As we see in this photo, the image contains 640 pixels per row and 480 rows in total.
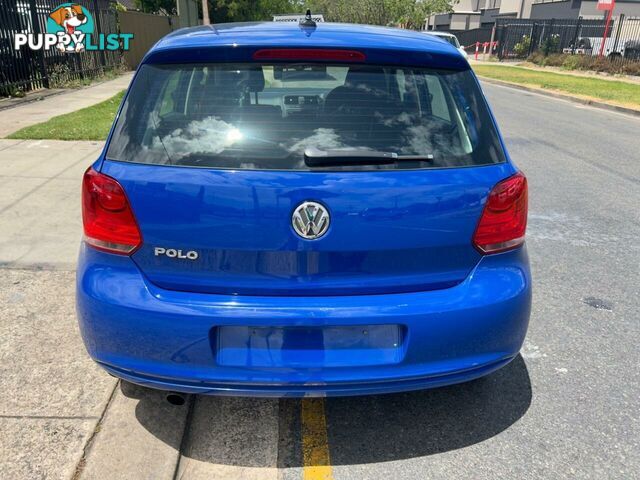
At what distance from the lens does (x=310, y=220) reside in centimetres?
212

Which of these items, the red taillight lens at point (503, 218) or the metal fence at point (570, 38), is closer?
the red taillight lens at point (503, 218)

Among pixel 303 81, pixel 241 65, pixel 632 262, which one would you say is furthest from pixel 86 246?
pixel 632 262

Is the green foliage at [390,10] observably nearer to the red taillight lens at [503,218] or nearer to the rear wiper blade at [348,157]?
the red taillight lens at [503,218]

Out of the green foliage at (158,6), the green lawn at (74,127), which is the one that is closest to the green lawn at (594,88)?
the green lawn at (74,127)

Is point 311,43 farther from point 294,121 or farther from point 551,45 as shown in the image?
point 551,45

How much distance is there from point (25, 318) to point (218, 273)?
194 cm

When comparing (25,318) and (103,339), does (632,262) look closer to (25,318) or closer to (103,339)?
(103,339)

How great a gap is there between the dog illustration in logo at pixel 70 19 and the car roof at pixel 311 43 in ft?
48.4

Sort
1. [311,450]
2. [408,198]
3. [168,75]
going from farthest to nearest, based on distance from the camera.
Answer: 1. [311,450]
2. [168,75]
3. [408,198]

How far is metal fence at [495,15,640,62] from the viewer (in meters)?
30.0

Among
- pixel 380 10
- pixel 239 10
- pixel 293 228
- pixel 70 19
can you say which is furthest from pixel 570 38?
pixel 293 228

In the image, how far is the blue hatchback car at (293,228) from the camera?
7.02 feet

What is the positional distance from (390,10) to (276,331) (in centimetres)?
5388

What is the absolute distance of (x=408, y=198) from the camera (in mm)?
2170
